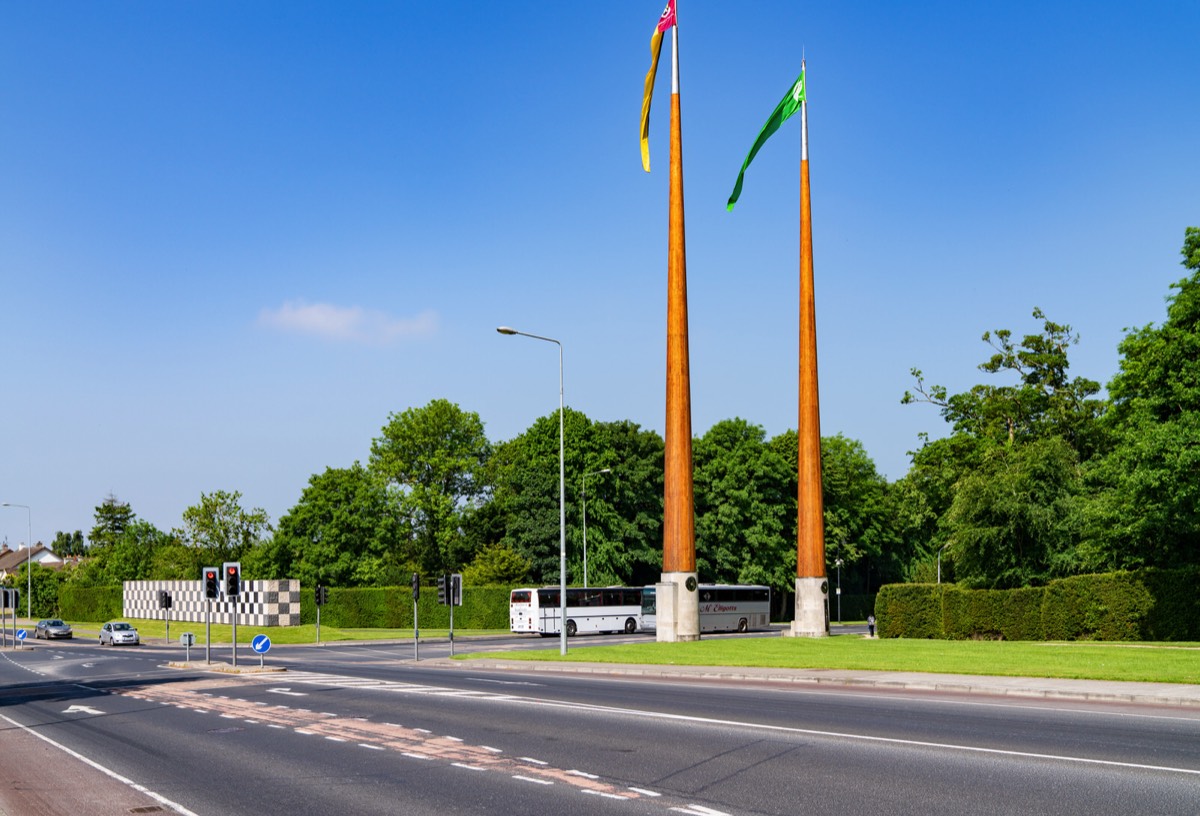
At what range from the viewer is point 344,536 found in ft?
278

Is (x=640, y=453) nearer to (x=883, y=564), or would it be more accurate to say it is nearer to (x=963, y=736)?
(x=883, y=564)

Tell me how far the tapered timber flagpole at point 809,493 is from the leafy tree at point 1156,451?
10.5 meters

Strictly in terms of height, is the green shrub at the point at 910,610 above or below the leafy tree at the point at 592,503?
below

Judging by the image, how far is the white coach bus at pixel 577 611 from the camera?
200ft

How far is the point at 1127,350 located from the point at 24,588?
10789 cm

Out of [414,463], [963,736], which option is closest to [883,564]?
[414,463]

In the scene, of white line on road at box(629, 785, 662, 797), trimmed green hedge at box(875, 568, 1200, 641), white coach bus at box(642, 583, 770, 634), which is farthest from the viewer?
white coach bus at box(642, 583, 770, 634)

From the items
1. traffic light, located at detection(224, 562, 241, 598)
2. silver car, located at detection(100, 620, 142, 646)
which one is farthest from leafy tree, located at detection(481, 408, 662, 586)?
traffic light, located at detection(224, 562, 241, 598)

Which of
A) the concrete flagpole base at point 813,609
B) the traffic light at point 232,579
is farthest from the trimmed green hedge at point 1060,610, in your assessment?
the traffic light at point 232,579

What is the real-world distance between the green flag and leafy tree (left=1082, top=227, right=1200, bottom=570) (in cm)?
1634

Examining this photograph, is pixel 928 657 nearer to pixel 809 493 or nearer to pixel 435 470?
pixel 809 493

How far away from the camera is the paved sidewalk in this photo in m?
19.1

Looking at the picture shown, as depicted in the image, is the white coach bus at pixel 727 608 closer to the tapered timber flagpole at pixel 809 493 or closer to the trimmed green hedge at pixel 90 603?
the tapered timber flagpole at pixel 809 493

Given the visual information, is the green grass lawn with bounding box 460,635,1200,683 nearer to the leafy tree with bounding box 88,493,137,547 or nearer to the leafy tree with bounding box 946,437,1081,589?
the leafy tree with bounding box 946,437,1081,589
